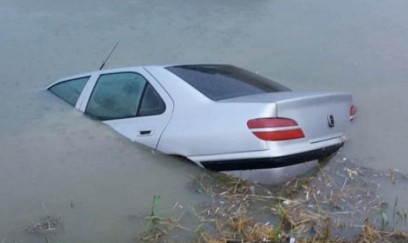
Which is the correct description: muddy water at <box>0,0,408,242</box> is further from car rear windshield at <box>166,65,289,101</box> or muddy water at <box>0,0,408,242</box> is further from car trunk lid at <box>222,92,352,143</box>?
car rear windshield at <box>166,65,289,101</box>

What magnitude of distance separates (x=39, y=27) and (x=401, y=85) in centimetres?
603

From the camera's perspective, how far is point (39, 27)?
1260cm

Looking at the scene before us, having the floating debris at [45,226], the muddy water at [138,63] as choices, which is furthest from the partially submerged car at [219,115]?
the floating debris at [45,226]

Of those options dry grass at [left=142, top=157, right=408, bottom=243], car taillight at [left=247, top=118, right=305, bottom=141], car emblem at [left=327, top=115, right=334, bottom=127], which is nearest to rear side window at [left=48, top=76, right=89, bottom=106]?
dry grass at [left=142, top=157, right=408, bottom=243]

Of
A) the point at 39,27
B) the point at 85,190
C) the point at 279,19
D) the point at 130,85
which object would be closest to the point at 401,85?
the point at 279,19

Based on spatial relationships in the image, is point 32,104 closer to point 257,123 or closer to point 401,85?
point 257,123

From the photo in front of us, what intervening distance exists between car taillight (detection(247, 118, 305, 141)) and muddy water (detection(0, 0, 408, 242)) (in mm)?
290

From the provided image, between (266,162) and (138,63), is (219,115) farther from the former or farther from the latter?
(138,63)

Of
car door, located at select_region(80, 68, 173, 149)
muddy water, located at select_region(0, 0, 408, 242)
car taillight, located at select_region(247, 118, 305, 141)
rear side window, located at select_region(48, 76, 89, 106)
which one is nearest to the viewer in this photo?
car taillight, located at select_region(247, 118, 305, 141)

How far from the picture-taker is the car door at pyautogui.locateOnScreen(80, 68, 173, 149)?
6.23 m

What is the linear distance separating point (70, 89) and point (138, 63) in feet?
11.2

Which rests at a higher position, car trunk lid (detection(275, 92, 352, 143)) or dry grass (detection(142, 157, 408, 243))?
car trunk lid (detection(275, 92, 352, 143))

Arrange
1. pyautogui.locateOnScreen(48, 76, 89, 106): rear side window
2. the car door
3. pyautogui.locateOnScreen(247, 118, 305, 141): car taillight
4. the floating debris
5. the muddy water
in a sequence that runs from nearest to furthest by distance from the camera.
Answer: the floating debris < pyautogui.locateOnScreen(247, 118, 305, 141): car taillight < the muddy water < the car door < pyautogui.locateOnScreen(48, 76, 89, 106): rear side window

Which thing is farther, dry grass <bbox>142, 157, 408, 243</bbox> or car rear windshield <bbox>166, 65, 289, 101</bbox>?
car rear windshield <bbox>166, 65, 289, 101</bbox>
